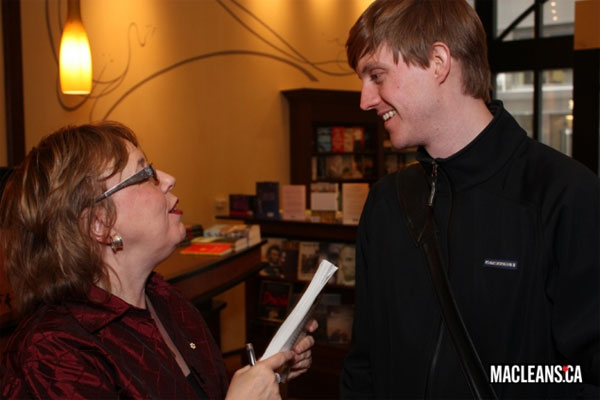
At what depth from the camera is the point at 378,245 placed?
167 cm

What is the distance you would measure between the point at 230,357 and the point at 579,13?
16.8ft

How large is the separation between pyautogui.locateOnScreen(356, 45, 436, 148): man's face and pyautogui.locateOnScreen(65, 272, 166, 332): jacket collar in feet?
2.76

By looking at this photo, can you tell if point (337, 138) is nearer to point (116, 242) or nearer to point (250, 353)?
point (116, 242)

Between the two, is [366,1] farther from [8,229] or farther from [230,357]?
[8,229]

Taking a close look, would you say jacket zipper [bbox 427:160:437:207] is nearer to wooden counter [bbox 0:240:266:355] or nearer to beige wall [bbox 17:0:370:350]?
wooden counter [bbox 0:240:266:355]

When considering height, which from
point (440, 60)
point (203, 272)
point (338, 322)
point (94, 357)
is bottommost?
point (338, 322)

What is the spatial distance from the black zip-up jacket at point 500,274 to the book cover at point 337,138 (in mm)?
7136

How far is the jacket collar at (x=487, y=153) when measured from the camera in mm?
1521

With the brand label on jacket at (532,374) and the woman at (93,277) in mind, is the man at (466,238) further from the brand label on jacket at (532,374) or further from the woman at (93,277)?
the woman at (93,277)

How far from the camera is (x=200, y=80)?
6.79 m

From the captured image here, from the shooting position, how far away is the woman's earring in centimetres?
165

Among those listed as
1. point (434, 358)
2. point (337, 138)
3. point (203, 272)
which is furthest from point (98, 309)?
point (337, 138)

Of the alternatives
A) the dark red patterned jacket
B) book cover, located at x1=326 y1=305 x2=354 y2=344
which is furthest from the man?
book cover, located at x1=326 y1=305 x2=354 y2=344

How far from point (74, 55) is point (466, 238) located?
3742 mm
